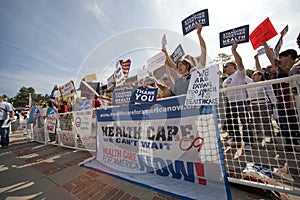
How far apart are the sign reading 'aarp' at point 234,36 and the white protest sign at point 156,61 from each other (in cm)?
133

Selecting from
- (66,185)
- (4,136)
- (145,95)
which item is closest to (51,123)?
(4,136)

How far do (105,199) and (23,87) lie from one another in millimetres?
64808

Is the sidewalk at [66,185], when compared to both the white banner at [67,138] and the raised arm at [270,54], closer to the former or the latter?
the white banner at [67,138]

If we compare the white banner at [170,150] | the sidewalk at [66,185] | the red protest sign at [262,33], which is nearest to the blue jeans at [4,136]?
the sidewalk at [66,185]

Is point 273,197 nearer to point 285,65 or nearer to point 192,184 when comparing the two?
point 192,184

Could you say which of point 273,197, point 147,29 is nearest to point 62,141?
point 147,29

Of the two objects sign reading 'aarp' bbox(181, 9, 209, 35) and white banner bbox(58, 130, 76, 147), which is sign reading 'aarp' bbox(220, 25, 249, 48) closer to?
sign reading 'aarp' bbox(181, 9, 209, 35)

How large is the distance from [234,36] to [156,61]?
183 cm

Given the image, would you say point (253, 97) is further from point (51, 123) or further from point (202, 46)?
point (51, 123)

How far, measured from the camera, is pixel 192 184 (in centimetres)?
152

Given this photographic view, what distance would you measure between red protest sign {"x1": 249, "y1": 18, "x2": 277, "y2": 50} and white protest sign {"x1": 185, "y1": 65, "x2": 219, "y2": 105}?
185cm

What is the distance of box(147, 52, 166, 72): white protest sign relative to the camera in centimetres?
349

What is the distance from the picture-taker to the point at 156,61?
3699mm

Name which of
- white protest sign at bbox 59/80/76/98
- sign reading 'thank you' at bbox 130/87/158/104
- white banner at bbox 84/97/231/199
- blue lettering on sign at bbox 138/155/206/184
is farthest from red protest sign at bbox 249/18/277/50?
white protest sign at bbox 59/80/76/98
